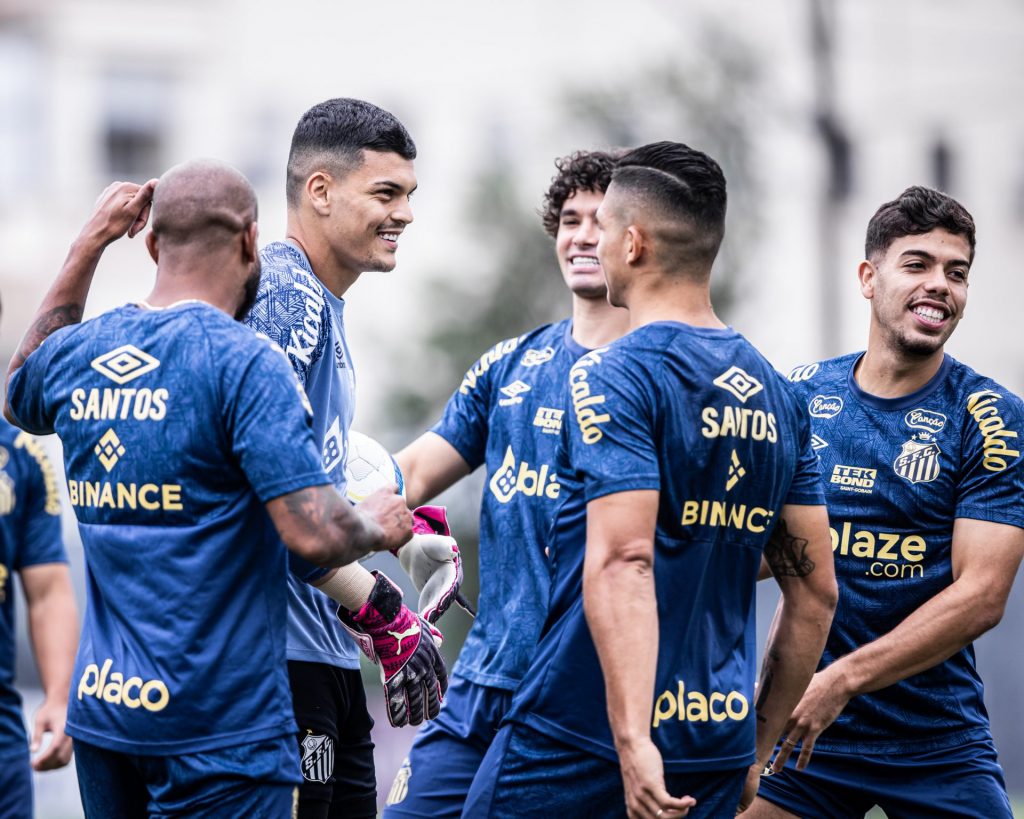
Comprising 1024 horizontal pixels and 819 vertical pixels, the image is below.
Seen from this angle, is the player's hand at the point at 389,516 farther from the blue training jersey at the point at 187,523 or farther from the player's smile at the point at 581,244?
the player's smile at the point at 581,244

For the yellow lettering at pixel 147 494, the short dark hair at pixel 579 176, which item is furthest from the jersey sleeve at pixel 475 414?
the yellow lettering at pixel 147 494

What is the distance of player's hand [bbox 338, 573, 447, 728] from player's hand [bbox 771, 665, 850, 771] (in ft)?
3.70

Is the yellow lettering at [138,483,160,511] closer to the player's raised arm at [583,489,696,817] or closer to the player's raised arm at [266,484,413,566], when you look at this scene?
the player's raised arm at [266,484,413,566]

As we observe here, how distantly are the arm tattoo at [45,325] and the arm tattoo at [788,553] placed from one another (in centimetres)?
209

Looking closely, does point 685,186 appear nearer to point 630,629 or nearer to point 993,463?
point 630,629

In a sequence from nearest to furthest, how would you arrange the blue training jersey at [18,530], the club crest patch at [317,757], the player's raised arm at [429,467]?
the club crest patch at [317,757]
the player's raised arm at [429,467]
the blue training jersey at [18,530]

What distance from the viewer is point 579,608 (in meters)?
4.12

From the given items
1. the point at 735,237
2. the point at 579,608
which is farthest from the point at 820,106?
the point at 579,608

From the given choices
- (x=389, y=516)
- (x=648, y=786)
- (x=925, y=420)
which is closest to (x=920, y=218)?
(x=925, y=420)

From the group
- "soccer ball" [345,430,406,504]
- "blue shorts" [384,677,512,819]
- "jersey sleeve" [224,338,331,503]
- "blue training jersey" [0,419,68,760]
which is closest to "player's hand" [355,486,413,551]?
"jersey sleeve" [224,338,331,503]

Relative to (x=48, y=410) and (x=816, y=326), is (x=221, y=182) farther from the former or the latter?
(x=816, y=326)

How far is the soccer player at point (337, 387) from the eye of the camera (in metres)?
4.49

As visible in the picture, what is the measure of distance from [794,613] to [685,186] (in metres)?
1.28

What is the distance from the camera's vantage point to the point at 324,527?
3.74 m
